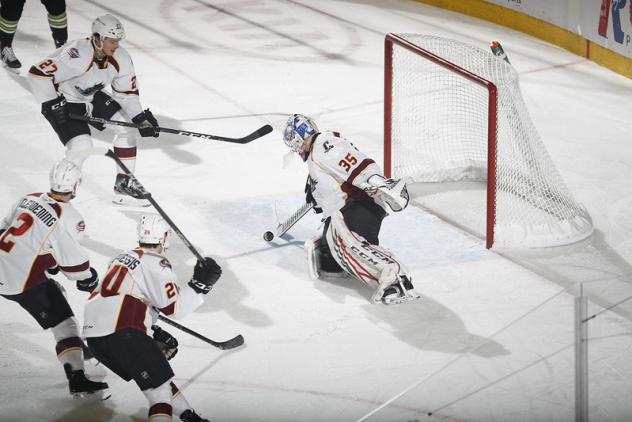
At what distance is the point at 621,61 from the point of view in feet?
Result: 26.7

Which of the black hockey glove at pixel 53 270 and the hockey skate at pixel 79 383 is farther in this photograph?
the black hockey glove at pixel 53 270

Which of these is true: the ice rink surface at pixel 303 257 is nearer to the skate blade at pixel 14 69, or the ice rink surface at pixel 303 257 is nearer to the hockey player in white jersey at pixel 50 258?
the skate blade at pixel 14 69

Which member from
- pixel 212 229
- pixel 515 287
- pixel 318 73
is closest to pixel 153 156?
pixel 212 229

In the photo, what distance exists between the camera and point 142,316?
380cm

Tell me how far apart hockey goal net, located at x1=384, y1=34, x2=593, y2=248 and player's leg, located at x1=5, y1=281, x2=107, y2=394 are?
2.15 meters

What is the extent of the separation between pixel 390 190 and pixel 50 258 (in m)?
1.45

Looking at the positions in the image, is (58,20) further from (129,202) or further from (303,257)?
(303,257)

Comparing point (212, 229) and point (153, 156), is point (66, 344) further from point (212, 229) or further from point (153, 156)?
point (153, 156)

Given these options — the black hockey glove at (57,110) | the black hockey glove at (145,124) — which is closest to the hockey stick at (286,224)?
the black hockey glove at (145,124)

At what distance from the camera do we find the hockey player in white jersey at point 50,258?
407cm

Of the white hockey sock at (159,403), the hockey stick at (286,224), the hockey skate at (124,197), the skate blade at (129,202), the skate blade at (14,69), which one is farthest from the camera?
the skate blade at (14,69)

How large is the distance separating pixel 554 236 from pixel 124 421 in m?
2.41

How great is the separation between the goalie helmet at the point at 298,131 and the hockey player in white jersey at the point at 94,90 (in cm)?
95

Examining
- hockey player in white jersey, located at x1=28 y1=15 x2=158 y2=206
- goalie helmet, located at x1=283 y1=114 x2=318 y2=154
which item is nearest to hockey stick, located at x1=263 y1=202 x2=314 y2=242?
goalie helmet, located at x1=283 y1=114 x2=318 y2=154
